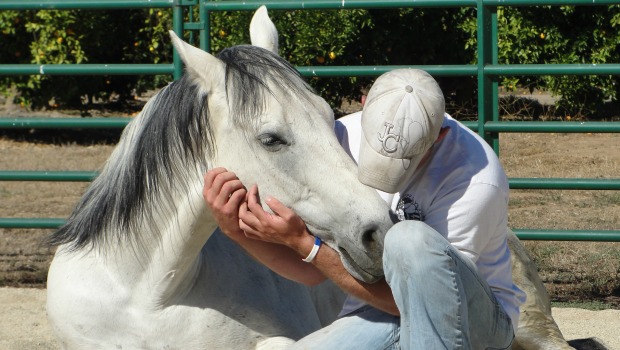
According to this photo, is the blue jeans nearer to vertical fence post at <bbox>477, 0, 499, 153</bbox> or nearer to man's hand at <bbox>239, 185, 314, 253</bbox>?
man's hand at <bbox>239, 185, 314, 253</bbox>

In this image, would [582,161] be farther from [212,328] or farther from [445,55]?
[212,328]

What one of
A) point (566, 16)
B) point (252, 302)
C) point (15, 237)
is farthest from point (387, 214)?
point (566, 16)

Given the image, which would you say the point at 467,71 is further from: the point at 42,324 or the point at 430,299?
the point at 430,299

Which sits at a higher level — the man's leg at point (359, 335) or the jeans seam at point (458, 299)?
the jeans seam at point (458, 299)

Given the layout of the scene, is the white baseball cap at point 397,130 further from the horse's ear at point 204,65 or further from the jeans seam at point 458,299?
the horse's ear at point 204,65

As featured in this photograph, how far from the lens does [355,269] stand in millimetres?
2412

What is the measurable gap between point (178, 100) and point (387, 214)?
645 mm

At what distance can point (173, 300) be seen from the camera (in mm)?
2674

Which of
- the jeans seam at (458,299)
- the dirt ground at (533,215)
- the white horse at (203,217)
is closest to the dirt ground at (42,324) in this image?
the dirt ground at (533,215)

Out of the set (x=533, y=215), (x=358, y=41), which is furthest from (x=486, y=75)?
(x=358, y=41)

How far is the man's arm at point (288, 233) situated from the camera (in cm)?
240

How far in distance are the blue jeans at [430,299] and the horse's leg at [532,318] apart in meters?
1.02

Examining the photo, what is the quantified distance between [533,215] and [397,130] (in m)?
4.43

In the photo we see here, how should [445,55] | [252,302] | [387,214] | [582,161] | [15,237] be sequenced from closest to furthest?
[387,214], [252,302], [15,237], [582,161], [445,55]
